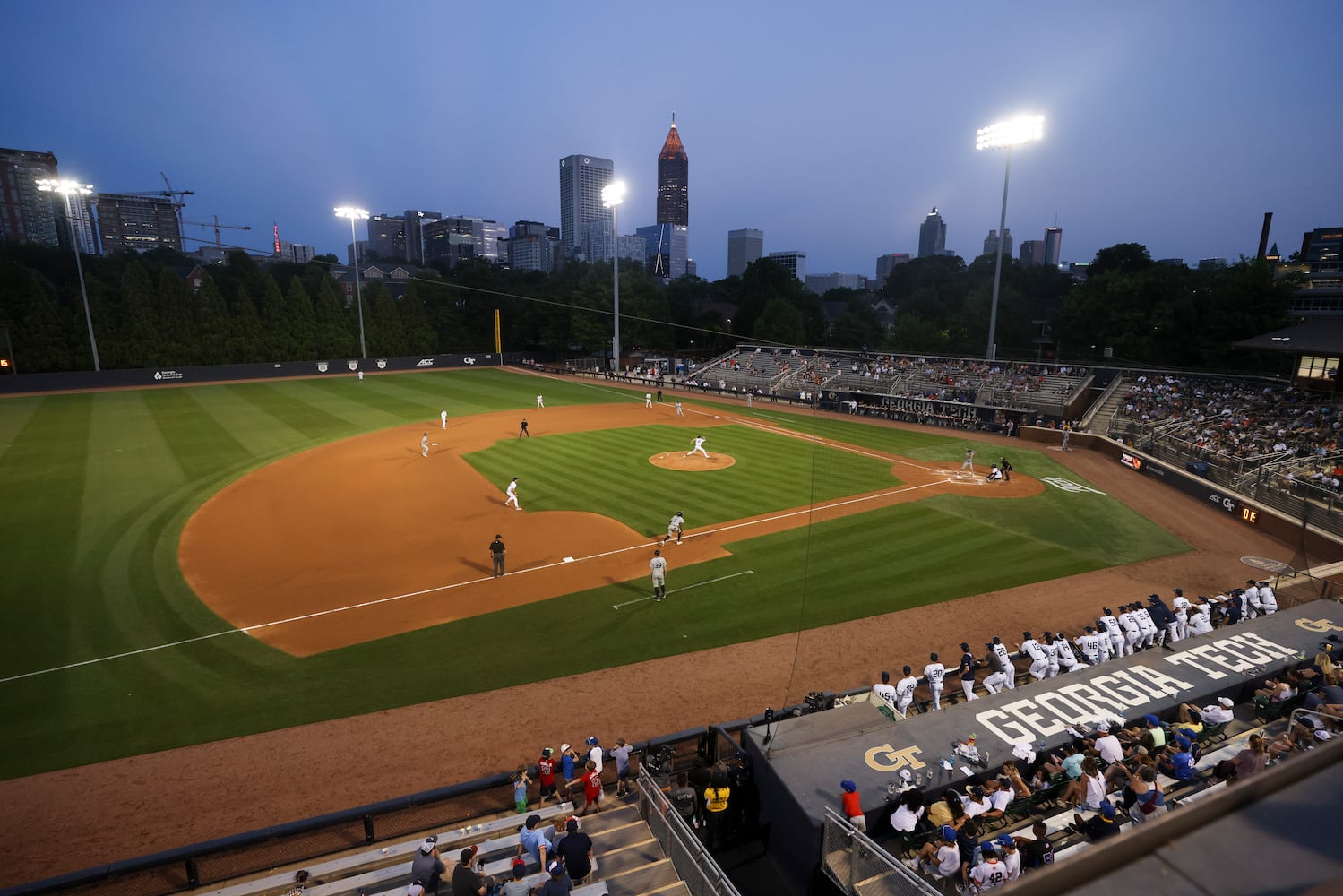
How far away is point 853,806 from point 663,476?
74.4ft

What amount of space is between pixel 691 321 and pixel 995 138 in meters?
44.9

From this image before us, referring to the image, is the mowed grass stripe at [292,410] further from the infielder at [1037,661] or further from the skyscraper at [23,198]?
the skyscraper at [23,198]

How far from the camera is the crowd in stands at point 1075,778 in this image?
28.9ft

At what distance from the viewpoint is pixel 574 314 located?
8269 cm

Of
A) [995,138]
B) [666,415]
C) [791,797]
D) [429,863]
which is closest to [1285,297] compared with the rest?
[995,138]

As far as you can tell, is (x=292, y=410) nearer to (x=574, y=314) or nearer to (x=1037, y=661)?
(x=574, y=314)

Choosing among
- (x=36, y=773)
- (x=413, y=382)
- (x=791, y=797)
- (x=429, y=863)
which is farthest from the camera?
(x=413, y=382)

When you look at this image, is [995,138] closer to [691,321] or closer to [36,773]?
[691,321]

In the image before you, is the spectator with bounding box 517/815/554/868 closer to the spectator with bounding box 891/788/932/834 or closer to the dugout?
the dugout

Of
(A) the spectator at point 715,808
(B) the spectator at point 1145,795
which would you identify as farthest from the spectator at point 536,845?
(B) the spectator at point 1145,795

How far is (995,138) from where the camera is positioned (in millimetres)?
47125

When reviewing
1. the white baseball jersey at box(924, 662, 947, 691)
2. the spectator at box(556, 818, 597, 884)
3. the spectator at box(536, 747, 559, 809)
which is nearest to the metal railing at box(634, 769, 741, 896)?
the spectator at box(556, 818, 597, 884)

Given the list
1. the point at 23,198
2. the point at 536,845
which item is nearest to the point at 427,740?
the point at 536,845

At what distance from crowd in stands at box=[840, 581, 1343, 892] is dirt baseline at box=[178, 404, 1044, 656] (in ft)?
24.4
